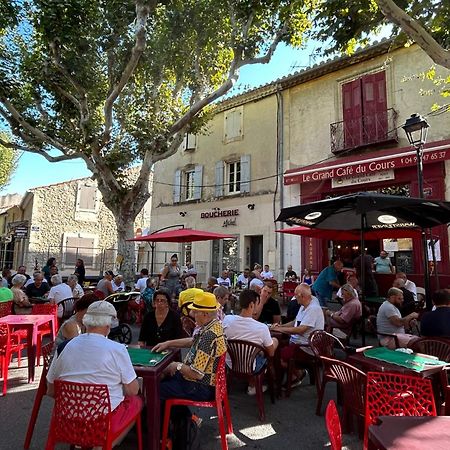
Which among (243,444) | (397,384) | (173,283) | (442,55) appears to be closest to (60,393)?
(243,444)

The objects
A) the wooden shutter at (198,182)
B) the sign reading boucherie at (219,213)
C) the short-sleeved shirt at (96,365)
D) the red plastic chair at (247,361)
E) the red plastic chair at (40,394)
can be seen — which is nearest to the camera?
the short-sleeved shirt at (96,365)

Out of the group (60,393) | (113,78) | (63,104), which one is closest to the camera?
(60,393)


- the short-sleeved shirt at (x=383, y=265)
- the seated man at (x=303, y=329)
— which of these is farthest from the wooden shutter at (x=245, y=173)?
the seated man at (x=303, y=329)

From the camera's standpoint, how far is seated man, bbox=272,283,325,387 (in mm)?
4410

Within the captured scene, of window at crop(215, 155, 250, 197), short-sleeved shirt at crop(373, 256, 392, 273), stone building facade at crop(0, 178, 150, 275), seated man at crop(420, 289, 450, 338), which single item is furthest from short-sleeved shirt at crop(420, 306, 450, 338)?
stone building facade at crop(0, 178, 150, 275)

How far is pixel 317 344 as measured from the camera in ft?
13.2

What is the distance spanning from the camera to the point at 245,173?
52.5ft

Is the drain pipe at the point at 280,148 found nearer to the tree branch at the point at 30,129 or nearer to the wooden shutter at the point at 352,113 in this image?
the wooden shutter at the point at 352,113

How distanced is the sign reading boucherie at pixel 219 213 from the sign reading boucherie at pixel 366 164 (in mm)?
2898

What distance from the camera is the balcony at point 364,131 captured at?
11891mm

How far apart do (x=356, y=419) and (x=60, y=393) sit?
2674 millimetres

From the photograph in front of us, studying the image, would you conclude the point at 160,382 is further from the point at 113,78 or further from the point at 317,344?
the point at 113,78

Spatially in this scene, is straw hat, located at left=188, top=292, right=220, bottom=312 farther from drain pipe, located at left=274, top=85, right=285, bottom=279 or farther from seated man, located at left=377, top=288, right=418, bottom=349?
drain pipe, located at left=274, top=85, right=285, bottom=279

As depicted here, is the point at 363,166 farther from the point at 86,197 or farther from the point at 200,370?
the point at 86,197
